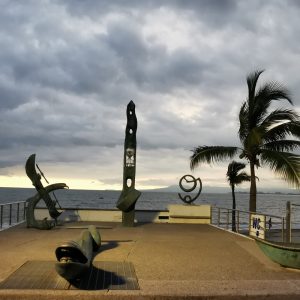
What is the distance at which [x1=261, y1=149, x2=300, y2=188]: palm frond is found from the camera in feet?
51.7

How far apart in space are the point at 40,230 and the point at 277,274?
29.2ft

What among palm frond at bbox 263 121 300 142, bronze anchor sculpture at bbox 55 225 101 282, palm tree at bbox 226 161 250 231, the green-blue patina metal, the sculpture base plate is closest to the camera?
bronze anchor sculpture at bbox 55 225 101 282

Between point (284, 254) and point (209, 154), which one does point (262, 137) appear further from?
point (284, 254)

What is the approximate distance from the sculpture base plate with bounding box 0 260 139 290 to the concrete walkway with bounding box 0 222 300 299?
0.19 m

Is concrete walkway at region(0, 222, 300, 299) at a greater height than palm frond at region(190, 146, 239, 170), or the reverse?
palm frond at region(190, 146, 239, 170)

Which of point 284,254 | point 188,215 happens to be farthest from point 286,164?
point 284,254

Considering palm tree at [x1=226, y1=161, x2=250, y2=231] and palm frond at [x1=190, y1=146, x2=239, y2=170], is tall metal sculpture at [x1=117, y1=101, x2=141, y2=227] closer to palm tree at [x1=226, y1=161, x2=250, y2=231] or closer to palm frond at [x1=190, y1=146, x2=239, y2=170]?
palm frond at [x1=190, y1=146, x2=239, y2=170]

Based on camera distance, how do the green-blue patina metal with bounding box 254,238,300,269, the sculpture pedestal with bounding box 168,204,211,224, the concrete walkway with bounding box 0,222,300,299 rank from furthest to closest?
1. the sculpture pedestal with bounding box 168,204,211,224
2. the green-blue patina metal with bounding box 254,238,300,269
3. the concrete walkway with bounding box 0,222,300,299

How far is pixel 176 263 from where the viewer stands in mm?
8984

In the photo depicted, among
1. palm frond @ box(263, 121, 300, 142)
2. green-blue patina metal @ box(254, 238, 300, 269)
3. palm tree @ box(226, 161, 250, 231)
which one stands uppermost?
palm frond @ box(263, 121, 300, 142)

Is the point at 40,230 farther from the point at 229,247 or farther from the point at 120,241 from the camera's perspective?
the point at 229,247

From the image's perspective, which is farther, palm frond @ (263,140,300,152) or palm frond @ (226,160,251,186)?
palm frond @ (226,160,251,186)

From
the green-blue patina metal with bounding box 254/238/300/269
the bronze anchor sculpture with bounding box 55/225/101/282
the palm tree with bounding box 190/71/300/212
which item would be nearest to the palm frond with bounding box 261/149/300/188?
the palm tree with bounding box 190/71/300/212

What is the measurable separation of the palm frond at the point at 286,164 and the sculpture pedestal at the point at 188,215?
140 inches
